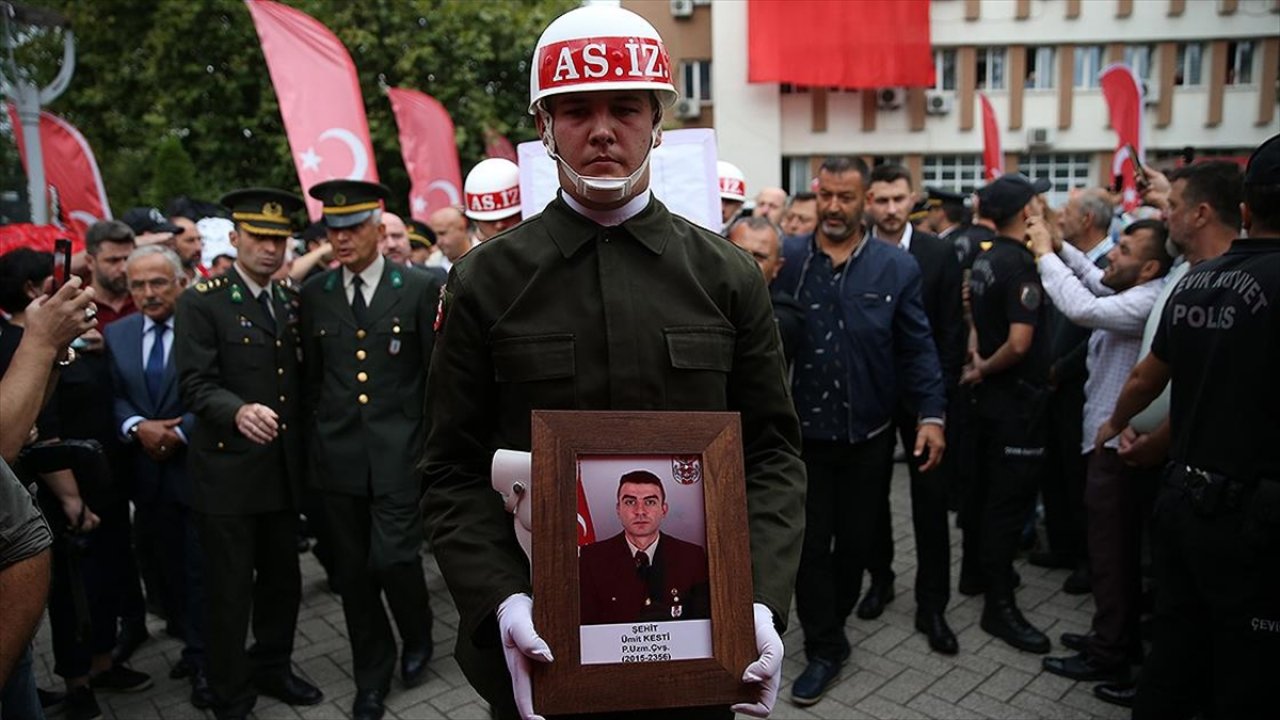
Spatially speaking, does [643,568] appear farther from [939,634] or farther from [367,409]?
[939,634]

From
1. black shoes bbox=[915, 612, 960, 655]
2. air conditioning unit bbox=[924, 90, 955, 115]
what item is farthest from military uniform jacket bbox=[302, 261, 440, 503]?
air conditioning unit bbox=[924, 90, 955, 115]

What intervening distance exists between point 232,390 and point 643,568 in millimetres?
3143

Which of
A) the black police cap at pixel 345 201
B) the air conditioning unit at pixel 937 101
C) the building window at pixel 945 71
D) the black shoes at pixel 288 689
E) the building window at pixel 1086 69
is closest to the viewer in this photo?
the black police cap at pixel 345 201

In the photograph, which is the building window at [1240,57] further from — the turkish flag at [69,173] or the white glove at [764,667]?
the turkish flag at [69,173]

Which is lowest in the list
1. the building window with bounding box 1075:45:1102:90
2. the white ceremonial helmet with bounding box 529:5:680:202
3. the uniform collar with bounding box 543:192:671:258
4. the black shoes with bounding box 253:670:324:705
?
the black shoes with bounding box 253:670:324:705

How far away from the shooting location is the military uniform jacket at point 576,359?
1.92m

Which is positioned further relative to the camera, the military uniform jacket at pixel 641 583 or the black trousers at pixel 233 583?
the black trousers at pixel 233 583

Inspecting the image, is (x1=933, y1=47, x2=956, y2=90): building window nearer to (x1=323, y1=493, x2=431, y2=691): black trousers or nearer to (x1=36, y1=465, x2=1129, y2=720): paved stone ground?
(x1=36, y1=465, x2=1129, y2=720): paved stone ground

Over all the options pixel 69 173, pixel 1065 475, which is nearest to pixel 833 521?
pixel 1065 475

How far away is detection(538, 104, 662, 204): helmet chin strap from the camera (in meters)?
1.92

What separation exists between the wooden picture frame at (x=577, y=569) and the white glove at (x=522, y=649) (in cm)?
2

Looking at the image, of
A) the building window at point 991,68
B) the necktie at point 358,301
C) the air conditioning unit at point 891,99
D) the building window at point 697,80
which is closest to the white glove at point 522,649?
the necktie at point 358,301

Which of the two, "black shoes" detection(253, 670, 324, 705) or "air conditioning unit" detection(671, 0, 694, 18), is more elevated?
"air conditioning unit" detection(671, 0, 694, 18)

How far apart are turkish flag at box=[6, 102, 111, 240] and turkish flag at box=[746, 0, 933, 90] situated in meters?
7.29
